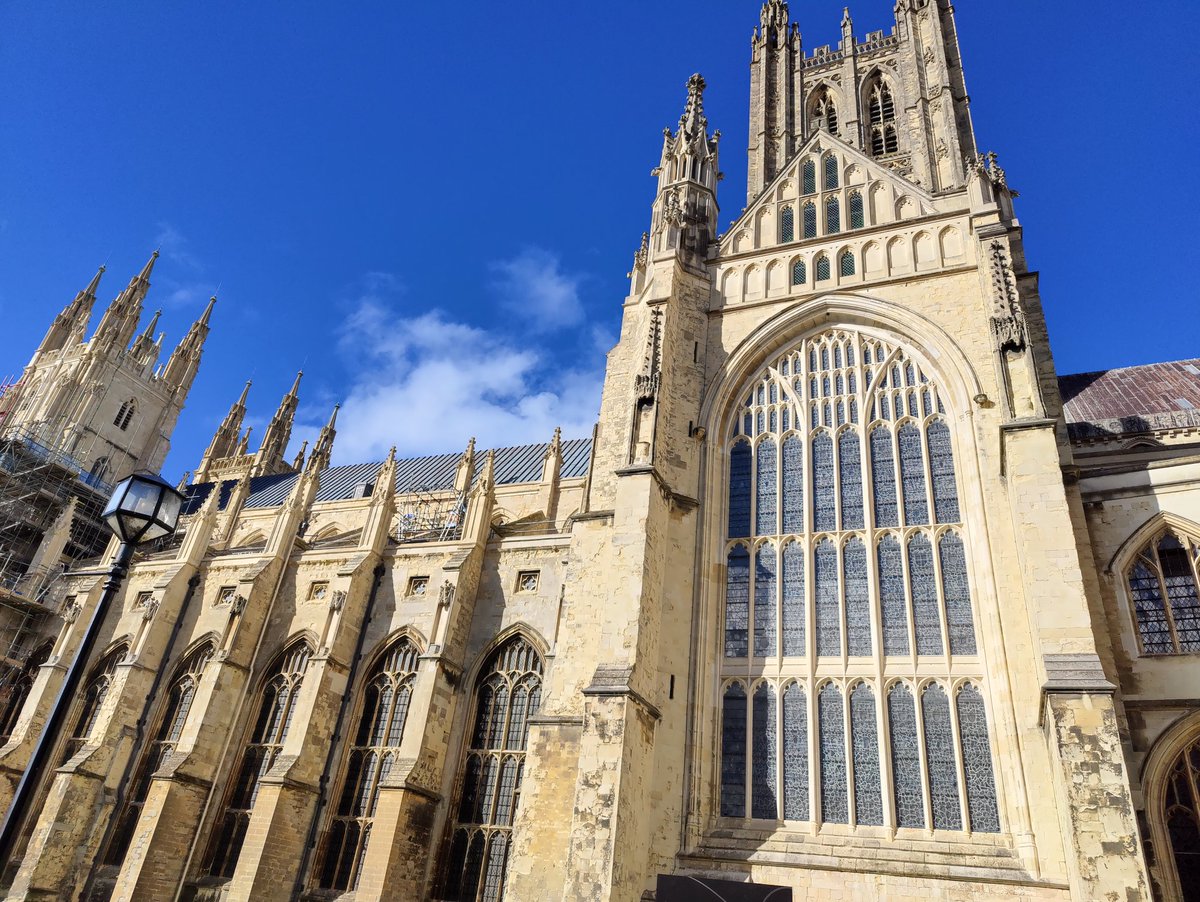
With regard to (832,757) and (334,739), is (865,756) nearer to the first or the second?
(832,757)

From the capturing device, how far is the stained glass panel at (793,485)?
628 inches

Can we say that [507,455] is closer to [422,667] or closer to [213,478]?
[422,667]

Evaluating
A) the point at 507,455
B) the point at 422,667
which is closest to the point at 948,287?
the point at 422,667

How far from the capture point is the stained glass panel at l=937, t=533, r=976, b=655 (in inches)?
539

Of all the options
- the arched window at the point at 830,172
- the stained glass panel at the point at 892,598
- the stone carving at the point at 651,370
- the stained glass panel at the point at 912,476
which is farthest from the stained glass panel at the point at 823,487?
the arched window at the point at 830,172

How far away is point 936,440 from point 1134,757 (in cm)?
617

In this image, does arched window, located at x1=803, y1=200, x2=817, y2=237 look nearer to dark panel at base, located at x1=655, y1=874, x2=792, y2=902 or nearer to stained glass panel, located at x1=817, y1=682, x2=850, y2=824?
stained glass panel, located at x1=817, y1=682, x2=850, y2=824

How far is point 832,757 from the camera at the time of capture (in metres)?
13.4

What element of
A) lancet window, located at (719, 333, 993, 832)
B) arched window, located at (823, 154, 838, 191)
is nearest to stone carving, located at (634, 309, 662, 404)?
lancet window, located at (719, 333, 993, 832)

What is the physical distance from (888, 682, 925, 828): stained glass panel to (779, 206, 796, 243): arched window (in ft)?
36.5

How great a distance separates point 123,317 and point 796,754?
43669 millimetres

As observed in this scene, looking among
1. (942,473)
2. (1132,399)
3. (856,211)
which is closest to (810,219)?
(856,211)

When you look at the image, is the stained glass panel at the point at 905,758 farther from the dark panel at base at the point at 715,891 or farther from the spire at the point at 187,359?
the spire at the point at 187,359

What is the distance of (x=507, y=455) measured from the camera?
34531 millimetres
